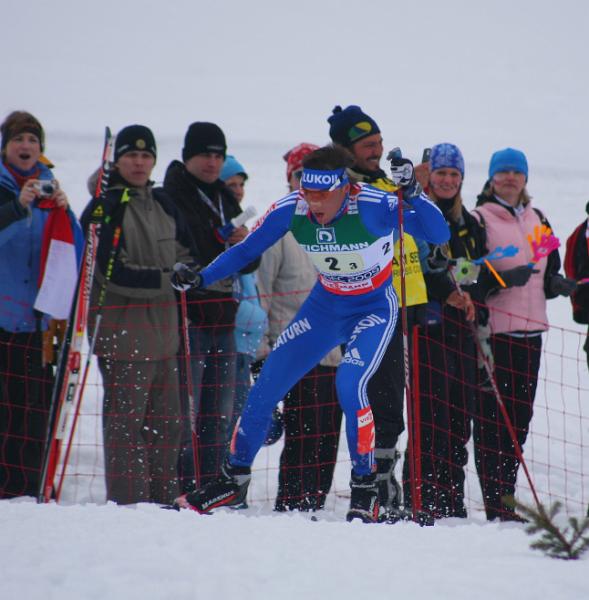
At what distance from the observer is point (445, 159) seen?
608 centimetres

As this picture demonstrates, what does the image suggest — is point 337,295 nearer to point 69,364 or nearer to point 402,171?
point 402,171

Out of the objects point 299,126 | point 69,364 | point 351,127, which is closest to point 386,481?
point 69,364

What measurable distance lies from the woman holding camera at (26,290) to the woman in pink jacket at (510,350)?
275 cm

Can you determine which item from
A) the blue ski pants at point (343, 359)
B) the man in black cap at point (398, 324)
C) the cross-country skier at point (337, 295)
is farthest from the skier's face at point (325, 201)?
the blue ski pants at point (343, 359)

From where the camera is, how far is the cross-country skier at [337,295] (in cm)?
486

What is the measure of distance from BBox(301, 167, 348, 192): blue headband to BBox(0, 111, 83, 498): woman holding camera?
1482 mm

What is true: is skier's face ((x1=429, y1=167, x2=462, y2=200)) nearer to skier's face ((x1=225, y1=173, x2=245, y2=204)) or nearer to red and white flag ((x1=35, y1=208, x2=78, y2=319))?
skier's face ((x1=225, y1=173, x2=245, y2=204))

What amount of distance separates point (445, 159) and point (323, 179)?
1516mm

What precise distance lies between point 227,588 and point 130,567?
0.38 metres

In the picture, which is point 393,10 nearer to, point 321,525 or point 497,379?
point 497,379

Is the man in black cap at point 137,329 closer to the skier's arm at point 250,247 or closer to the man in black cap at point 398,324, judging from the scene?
the skier's arm at point 250,247

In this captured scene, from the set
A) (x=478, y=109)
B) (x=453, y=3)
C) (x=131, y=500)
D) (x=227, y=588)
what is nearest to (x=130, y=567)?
(x=227, y=588)

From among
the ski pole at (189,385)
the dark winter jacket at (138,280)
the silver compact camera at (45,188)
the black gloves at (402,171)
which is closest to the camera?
the black gloves at (402,171)

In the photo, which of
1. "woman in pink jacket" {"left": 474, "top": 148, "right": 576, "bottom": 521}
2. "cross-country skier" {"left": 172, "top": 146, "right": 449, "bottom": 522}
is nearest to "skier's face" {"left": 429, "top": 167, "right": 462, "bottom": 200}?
"woman in pink jacket" {"left": 474, "top": 148, "right": 576, "bottom": 521}
